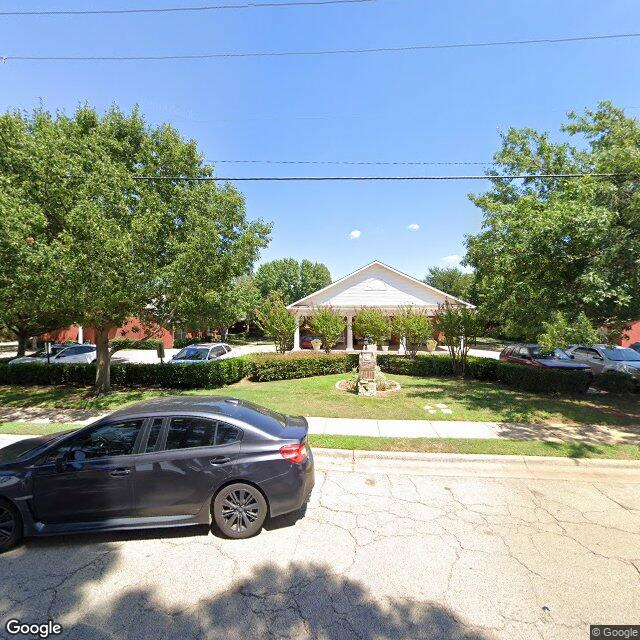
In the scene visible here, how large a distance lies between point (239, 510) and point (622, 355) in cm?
1705

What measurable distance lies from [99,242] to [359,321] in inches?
536

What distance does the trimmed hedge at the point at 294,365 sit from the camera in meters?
14.9

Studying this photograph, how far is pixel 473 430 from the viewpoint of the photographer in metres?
7.74

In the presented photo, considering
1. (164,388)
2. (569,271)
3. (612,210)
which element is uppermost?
(612,210)

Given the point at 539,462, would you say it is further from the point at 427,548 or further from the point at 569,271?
the point at 569,271

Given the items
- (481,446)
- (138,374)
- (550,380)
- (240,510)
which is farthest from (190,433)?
(550,380)

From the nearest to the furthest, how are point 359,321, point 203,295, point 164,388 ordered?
point 203,295 < point 164,388 < point 359,321

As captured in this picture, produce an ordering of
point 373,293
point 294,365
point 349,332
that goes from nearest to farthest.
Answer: point 294,365
point 373,293
point 349,332

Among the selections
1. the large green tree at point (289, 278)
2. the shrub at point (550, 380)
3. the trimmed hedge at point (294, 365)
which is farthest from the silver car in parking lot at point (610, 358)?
the large green tree at point (289, 278)

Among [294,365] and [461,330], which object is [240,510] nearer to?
[294,365]

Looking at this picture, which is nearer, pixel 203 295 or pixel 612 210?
pixel 612 210

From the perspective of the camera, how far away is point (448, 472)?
19.3ft

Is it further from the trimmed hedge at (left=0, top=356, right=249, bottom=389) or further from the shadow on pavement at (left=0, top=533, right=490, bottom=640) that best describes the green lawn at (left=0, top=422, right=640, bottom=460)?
the trimmed hedge at (left=0, top=356, right=249, bottom=389)

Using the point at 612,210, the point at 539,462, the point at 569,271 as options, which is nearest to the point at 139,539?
the point at 539,462
